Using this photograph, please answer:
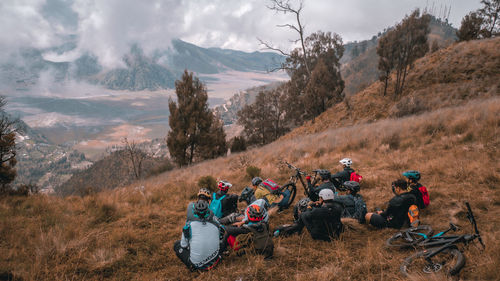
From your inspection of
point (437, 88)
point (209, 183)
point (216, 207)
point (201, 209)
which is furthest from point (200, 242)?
point (437, 88)

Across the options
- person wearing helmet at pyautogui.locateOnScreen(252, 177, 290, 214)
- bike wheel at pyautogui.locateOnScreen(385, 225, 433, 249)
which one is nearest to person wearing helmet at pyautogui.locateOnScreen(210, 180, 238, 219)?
person wearing helmet at pyautogui.locateOnScreen(252, 177, 290, 214)

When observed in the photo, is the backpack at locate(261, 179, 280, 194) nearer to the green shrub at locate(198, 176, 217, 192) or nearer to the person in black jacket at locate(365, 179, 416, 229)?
the person in black jacket at locate(365, 179, 416, 229)

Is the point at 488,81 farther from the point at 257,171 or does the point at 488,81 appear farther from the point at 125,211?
the point at 125,211

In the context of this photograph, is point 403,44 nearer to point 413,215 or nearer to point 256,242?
point 413,215

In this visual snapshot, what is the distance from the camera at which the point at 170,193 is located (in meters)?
9.56

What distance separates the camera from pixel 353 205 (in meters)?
6.04

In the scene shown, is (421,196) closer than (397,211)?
No

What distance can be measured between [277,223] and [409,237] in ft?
9.74

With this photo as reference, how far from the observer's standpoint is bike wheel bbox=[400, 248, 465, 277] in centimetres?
341

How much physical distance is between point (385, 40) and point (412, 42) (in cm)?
342

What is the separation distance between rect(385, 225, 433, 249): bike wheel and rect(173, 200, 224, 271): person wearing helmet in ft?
10.8

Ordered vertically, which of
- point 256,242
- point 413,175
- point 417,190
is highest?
point 413,175

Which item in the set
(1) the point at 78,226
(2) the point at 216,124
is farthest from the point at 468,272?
(2) the point at 216,124

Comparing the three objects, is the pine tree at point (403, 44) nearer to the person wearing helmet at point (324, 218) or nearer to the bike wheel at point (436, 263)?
the person wearing helmet at point (324, 218)
